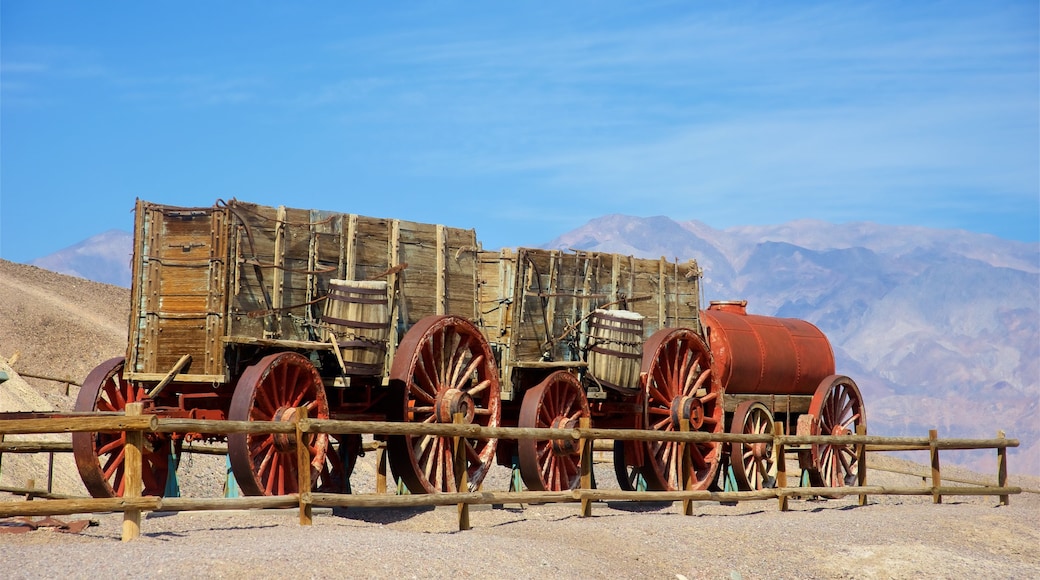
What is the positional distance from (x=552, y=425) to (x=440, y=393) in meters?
1.88

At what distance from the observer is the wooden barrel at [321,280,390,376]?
12.2 meters

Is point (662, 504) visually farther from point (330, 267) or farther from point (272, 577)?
point (272, 577)

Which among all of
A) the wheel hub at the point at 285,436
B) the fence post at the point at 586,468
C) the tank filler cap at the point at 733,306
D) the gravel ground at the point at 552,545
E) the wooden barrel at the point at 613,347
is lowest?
the gravel ground at the point at 552,545

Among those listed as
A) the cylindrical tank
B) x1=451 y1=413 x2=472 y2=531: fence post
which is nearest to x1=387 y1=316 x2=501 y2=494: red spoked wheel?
x1=451 y1=413 x2=472 y2=531: fence post

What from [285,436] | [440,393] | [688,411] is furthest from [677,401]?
[285,436]

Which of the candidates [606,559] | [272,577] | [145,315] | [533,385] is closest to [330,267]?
[145,315]

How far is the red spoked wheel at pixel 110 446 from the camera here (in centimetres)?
1141

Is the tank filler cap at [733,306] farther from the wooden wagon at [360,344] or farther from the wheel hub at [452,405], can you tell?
the wheel hub at [452,405]

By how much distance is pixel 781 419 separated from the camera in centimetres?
1898

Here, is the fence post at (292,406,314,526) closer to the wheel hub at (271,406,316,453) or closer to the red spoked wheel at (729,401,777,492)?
the wheel hub at (271,406,316,453)

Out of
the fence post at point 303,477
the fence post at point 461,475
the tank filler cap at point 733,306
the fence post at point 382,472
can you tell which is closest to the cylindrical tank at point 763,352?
the tank filler cap at point 733,306

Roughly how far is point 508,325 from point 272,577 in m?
7.39

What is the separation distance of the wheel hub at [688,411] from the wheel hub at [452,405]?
392 centimetres

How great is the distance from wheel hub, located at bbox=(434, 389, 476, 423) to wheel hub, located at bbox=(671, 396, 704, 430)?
392 cm
